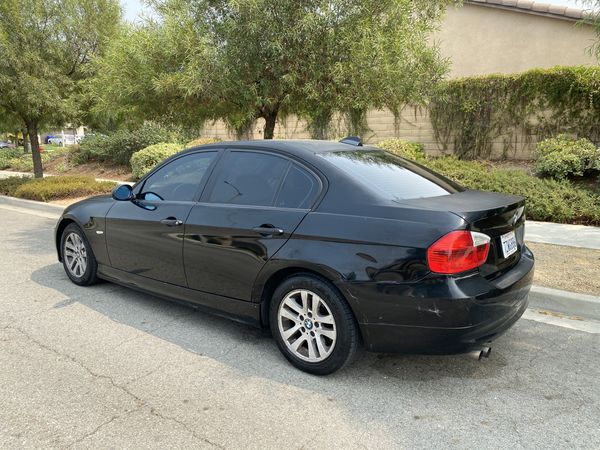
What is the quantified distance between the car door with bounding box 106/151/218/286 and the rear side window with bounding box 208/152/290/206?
205mm

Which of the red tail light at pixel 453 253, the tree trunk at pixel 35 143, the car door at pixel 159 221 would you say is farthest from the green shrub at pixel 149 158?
the red tail light at pixel 453 253

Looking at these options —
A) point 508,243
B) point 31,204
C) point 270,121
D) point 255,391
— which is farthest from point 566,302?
point 31,204

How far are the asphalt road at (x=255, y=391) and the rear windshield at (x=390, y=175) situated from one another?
1.21 m

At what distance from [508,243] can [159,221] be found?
2.71 meters

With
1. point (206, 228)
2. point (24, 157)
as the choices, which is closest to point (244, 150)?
point (206, 228)

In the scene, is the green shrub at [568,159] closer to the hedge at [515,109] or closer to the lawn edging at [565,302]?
the hedge at [515,109]

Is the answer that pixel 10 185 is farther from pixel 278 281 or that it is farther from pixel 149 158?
pixel 278 281

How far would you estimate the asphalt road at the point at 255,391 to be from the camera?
2.60 meters

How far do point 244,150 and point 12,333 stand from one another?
7.92 feet

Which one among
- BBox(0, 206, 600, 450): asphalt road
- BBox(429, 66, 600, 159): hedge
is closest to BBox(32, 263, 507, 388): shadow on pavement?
BBox(0, 206, 600, 450): asphalt road

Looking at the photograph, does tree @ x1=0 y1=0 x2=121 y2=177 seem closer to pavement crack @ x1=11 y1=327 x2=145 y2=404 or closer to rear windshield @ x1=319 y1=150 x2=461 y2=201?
pavement crack @ x1=11 y1=327 x2=145 y2=404

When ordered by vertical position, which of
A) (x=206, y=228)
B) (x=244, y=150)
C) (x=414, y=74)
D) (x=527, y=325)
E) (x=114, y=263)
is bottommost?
(x=527, y=325)

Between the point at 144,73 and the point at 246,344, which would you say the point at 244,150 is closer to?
the point at 246,344

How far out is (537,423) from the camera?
8.82 feet
